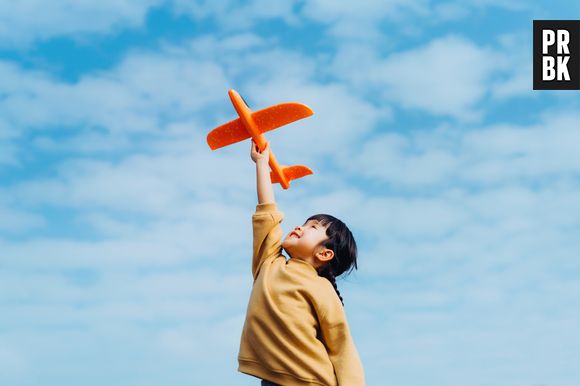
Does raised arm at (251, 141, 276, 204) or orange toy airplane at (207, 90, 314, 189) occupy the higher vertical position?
orange toy airplane at (207, 90, 314, 189)

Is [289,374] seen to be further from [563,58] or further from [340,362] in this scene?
[563,58]

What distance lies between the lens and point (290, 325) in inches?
142

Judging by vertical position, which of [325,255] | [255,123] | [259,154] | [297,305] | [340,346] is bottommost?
[340,346]

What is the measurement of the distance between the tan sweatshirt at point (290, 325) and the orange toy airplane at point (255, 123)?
1.42 feet

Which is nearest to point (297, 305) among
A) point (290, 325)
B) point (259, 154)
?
point (290, 325)

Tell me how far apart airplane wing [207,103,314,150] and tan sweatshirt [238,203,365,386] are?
496 millimetres

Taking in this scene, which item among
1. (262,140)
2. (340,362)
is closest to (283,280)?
(340,362)

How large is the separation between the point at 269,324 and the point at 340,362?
420 mm

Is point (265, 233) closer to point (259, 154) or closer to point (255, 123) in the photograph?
point (259, 154)

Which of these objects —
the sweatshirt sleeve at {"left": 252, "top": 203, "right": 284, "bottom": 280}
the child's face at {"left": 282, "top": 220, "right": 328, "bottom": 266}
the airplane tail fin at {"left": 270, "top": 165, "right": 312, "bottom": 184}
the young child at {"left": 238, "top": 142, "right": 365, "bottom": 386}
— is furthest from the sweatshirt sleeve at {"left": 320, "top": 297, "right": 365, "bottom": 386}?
the airplane tail fin at {"left": 270, "top": 165, "right": 312, "bottom": 184}

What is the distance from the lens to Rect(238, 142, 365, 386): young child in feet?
11.8

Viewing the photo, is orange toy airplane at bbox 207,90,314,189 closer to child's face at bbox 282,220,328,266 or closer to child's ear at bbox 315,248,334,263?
child's face at bbox 282,220,328,266

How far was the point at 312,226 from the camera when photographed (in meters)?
3.92

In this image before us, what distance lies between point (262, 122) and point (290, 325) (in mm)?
1126
